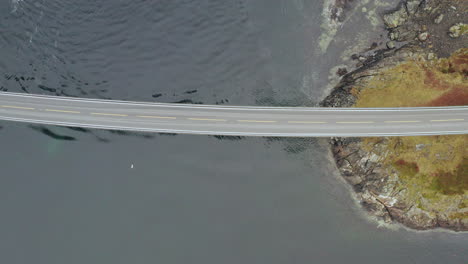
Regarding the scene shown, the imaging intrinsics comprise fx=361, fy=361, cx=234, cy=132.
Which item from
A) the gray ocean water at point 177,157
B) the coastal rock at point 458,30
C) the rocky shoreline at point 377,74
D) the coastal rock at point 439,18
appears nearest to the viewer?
the gray ocean water at point 177,157

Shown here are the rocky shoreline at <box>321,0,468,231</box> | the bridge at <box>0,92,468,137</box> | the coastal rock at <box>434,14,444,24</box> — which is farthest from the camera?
the coastal rock at <box>434,14,444,24</box>

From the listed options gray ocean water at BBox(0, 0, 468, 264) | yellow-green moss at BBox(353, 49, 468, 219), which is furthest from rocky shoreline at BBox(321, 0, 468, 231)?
gray ocean water at BBox(0, 0, 468, 264)

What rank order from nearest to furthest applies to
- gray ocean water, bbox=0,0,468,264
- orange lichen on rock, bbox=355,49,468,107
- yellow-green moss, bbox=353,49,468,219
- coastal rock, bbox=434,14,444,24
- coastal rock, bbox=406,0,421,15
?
yellow-green moss, bbox=353,49,468,219
gray ocean water, bbox=0,0,468,264
orange lichen on rock, bbox=355,49,468,107
coastal rock, bbox=434,14,444,24
coastal rock, bbox=406,0,421,15

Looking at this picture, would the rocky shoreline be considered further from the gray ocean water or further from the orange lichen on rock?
the gray ocean water

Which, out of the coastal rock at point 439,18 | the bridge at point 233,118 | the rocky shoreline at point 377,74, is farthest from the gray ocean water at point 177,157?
the coastal rock at point 439,18

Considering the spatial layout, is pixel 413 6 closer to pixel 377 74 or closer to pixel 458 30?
pixel 458 30

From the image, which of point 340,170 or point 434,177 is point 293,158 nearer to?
point 340,170

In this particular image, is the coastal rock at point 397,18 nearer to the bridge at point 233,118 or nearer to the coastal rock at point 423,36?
the coastal rock at point 423,36
